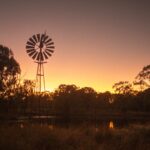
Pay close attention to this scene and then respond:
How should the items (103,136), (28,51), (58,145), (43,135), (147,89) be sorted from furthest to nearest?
(147,89), (28,51), (103,136), (43,135), (58,145)

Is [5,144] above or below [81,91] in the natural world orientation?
below

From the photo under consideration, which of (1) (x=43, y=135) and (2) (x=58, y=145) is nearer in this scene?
(2) (x=58, y=145)

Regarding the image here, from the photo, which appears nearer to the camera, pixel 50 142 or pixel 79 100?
pixel 50 142

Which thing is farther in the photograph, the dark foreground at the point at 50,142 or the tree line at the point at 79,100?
the tree line at the point at 79,100

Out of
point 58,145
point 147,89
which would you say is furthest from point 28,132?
point 147,89

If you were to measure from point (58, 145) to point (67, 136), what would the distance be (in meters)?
1.30

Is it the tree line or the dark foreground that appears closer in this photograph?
the dark foreground

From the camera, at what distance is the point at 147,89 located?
68375 millimetres

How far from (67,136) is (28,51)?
97.8 feet

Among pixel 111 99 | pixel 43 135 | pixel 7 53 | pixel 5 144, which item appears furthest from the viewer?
pixel 111 99

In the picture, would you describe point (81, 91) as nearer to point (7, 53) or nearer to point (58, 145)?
point (7, 53)

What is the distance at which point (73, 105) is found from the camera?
8150 centimetres

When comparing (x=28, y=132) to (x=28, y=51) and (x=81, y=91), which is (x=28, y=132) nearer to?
(x=28, y=51)

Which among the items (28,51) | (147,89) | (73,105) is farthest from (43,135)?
(73,105)
